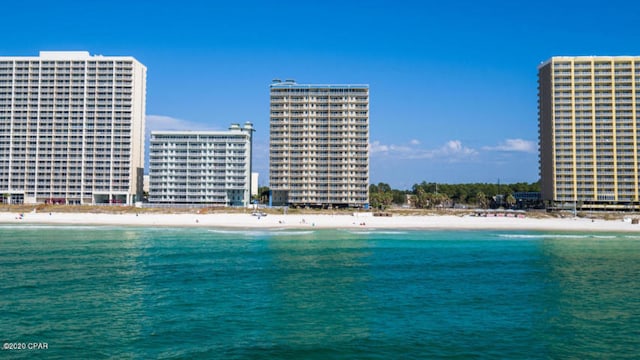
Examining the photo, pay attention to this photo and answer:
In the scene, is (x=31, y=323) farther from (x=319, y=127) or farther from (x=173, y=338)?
(x=319, y=127)

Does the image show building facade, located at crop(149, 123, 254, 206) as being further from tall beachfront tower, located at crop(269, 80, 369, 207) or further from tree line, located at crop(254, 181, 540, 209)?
tree line, located at crop(254, 181, 540, 209)

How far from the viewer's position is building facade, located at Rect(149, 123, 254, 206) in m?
147

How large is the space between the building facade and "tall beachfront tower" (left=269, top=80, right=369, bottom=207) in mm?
10411

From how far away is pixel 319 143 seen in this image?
146500 millimetres

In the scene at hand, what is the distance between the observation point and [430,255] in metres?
54.3

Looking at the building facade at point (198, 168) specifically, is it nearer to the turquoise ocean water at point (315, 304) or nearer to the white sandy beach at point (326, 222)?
the white sandy beach at point (326, 222)

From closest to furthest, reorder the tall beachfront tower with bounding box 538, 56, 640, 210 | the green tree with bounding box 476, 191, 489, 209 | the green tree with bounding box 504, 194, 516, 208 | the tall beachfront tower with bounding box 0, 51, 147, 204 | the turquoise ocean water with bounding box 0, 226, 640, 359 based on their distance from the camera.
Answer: the turquoise ocean water with bounding box 0, 226, 640, 359 < the tall beachfront tower with bounding box 538, 56, 640, 210 < the tall beachfront tower with bounding box 0, 51, 147, 204 < the green tree with bounding box 504, 194, 516, 208 < the green tree with bounding box 476, 191, 489, 209

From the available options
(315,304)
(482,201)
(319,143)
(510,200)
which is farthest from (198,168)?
(315,304)

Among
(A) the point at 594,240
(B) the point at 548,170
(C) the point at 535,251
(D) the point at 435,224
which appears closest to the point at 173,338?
(C) the point at 535,251

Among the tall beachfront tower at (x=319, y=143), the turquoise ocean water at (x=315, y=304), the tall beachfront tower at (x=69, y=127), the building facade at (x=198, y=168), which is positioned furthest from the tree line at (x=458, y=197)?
the turquoise ocean water at (x=315, y=304)

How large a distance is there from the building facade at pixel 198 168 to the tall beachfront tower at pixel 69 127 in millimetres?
11549

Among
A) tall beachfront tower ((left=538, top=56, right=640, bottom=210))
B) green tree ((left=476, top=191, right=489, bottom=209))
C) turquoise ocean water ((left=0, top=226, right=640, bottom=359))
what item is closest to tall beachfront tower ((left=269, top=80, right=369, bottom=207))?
green tree ((left=476, top=191, right=489, bottom=209))

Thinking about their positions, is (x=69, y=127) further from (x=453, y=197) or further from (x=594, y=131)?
(x=594, y=131)

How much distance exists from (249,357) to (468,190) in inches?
7154
